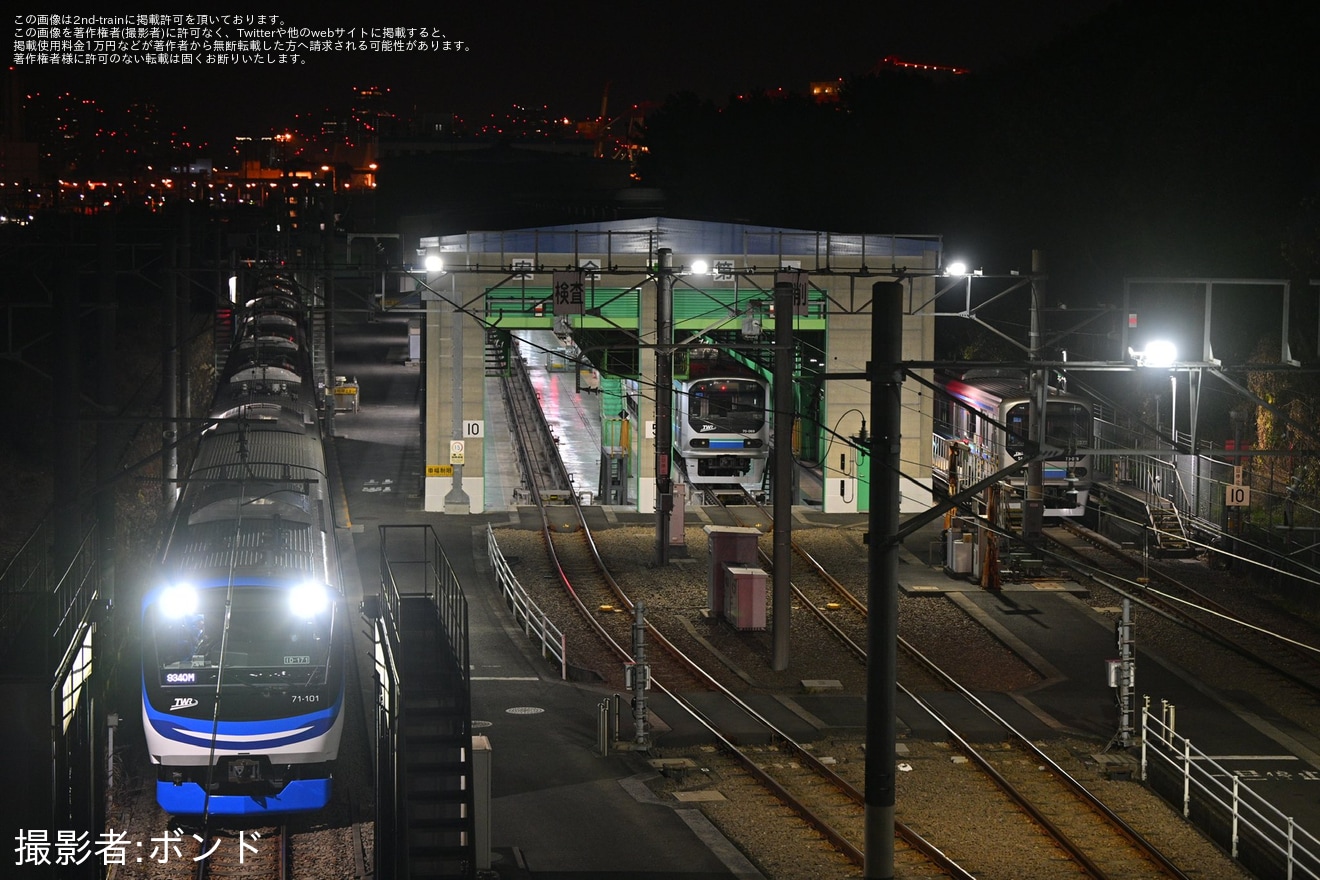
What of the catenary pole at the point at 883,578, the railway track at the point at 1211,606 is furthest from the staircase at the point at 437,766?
the railway track at the point at 1211,606

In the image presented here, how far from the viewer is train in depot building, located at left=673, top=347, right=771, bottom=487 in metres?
29.1

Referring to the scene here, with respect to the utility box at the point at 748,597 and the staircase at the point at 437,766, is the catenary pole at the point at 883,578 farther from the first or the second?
the utility box at the point at 748,597

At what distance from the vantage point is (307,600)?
13266 mm

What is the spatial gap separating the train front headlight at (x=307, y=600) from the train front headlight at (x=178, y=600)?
0.76m

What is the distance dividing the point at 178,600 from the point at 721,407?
16999 millimetres

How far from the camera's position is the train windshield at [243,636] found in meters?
12.8

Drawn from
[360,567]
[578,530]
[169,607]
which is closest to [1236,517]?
[578,530]

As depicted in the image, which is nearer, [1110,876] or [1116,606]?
[1110,876]

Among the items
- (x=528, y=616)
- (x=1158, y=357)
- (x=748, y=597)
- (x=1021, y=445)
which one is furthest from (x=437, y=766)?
(x=1021, y=445)

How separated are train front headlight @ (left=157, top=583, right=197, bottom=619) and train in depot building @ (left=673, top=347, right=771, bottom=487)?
16.4 meters

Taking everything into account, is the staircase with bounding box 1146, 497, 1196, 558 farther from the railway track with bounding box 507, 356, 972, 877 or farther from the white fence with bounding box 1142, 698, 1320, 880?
the white fence with bounding box 1142, 698, 1320, 880

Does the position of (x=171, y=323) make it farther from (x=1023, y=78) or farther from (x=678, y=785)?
(x=1023, y=78)

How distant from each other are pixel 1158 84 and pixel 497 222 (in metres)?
17.1

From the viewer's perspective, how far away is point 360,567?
25.8 metres
